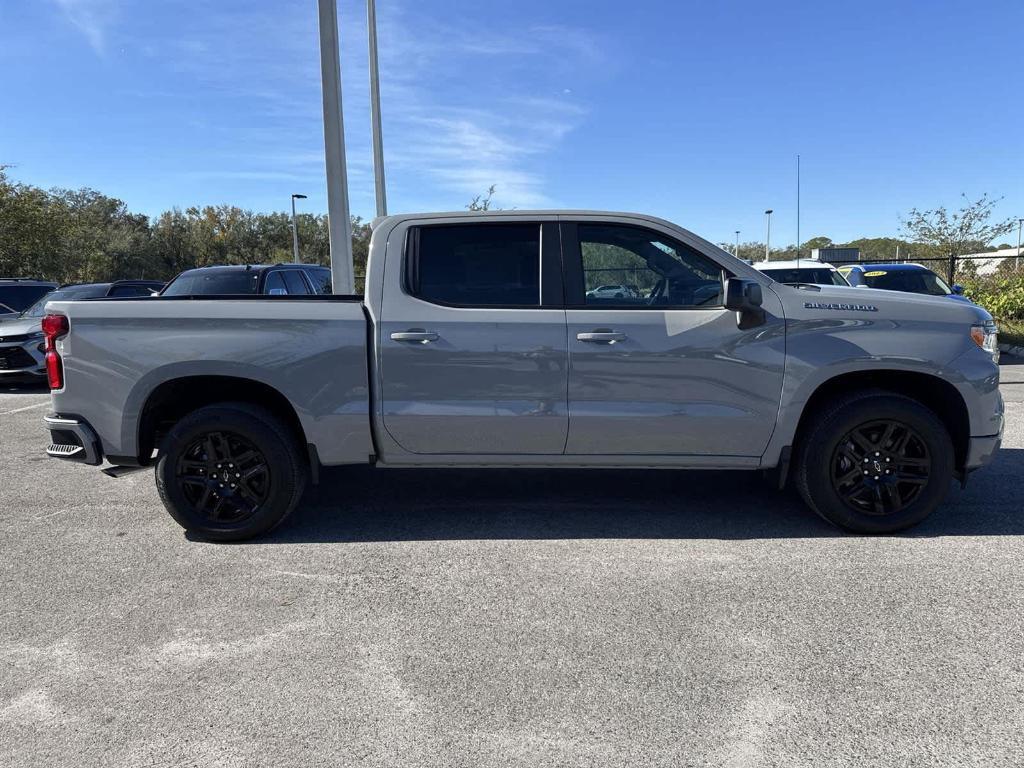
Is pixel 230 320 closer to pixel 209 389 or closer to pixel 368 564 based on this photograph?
pixel 209 389

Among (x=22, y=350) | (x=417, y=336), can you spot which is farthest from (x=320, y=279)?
(x=417, y=336)

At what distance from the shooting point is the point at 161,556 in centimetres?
436

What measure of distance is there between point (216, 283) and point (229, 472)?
20.4ft

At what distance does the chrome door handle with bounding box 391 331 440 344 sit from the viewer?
437 centimetres

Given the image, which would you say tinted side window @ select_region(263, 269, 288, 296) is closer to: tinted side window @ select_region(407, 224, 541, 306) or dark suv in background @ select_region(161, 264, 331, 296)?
dark suv in background @ select_region(161, 264, 331, 296)

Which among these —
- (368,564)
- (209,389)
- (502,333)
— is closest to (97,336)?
(209,389)

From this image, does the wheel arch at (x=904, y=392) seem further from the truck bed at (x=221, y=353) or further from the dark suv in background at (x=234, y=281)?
the dark suv in background at (x=234, y=281)

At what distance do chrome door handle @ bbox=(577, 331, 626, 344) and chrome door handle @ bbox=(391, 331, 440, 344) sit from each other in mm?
852

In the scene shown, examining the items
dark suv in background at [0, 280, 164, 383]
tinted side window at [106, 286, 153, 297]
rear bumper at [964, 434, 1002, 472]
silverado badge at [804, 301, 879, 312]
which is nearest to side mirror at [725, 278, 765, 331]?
silverado badge at [804, 301, 879, 312]

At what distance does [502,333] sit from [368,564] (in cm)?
151

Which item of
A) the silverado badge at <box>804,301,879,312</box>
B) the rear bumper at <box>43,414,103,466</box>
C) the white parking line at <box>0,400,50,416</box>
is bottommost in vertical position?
the white parking line at <box>0,400,50,416</box>

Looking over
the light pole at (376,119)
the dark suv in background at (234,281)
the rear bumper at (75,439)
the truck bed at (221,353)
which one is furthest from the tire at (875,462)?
the light pole at (376,119)

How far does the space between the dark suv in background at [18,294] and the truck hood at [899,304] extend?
516 inches

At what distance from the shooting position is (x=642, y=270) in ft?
14.8
